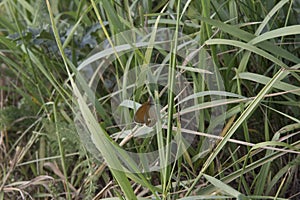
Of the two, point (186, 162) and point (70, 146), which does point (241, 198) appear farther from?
point (70, 146)

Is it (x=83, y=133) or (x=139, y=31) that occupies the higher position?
(x=139, y=31)

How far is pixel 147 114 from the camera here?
3.21ft

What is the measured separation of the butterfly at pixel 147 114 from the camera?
97cm

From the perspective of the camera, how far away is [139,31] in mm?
1138

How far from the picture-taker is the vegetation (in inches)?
36.8

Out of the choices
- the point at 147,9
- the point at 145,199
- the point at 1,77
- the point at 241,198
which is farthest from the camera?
the point at 1,77

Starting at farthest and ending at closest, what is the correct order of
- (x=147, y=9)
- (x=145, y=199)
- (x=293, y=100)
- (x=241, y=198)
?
1. (x=147, y=9)
2. (x=293, y=100)
3. (x=145, y=199)
4. (x=241, y=198)

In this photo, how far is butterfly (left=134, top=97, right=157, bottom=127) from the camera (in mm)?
968

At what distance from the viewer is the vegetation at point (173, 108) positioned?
0.94m

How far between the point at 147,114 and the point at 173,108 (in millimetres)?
94

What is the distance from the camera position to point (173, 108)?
895mm

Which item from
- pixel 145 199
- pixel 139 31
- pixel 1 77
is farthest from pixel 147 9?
pixel 1 77

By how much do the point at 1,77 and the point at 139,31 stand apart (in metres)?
0.56

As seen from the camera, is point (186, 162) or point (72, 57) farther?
point (72, 57)
